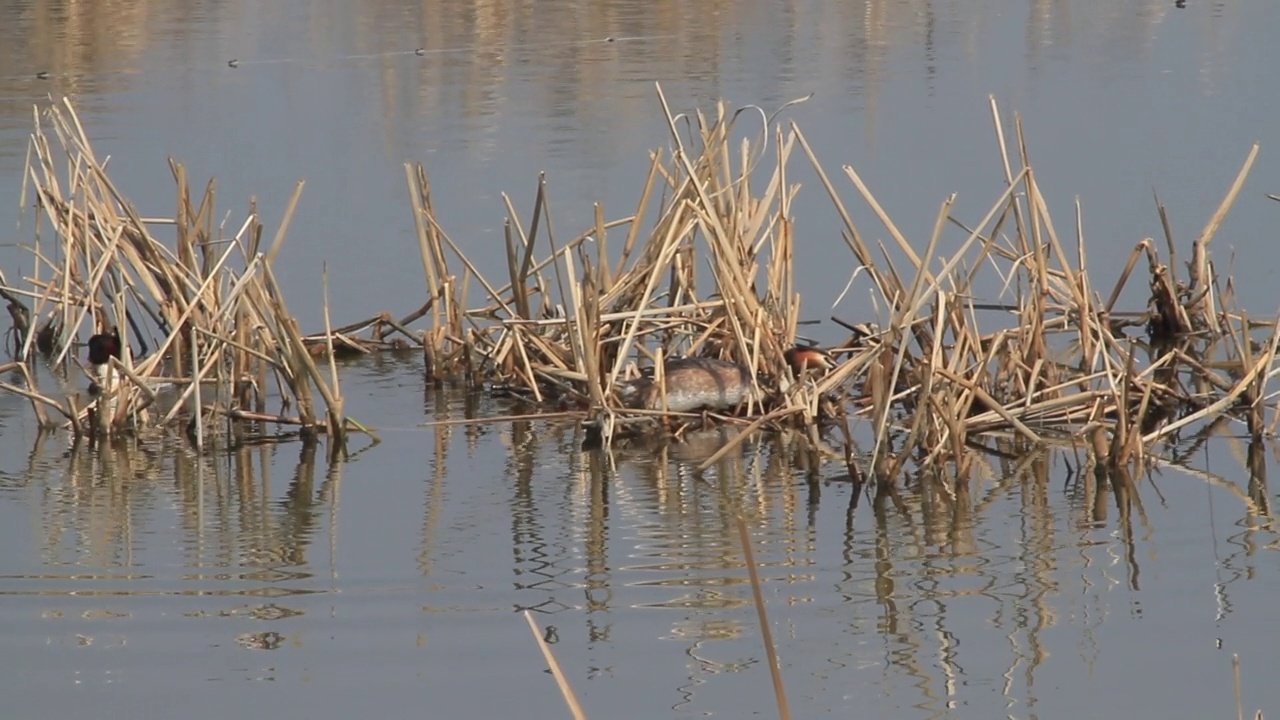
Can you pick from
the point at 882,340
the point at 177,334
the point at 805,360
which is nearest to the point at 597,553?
the point at 882,340

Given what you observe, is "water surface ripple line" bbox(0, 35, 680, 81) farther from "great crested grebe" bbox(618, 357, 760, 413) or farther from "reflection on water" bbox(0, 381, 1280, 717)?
"great crested grebe" bbox(618, 357, 760, 413)

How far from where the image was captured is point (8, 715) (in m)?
5.30

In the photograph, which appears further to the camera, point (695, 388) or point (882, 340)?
point (695, 388)

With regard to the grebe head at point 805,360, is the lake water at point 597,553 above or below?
below

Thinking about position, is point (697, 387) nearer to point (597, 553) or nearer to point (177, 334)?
point (597, 553)

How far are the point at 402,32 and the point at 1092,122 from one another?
11.1 m

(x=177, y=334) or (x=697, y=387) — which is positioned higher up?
(x=177, y=334)

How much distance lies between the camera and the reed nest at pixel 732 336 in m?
7.58

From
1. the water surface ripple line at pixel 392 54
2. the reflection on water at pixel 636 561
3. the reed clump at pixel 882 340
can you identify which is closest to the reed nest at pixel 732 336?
the reed clump at pixel 882 340

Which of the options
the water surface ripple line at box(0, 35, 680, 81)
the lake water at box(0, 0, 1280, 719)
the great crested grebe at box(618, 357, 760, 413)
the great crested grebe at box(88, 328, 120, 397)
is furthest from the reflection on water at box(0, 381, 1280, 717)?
the water surface ripple line at box(0, 35, 680, 81)

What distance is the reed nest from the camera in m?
7.58

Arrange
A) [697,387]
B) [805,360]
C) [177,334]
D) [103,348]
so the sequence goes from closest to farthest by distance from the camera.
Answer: [697,387]
[805,360]
[103,348]
[177,334]

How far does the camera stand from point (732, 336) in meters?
8.75

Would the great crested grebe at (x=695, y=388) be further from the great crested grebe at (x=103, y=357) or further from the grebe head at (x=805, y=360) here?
the great crested grebe at (x=103, y=357)
